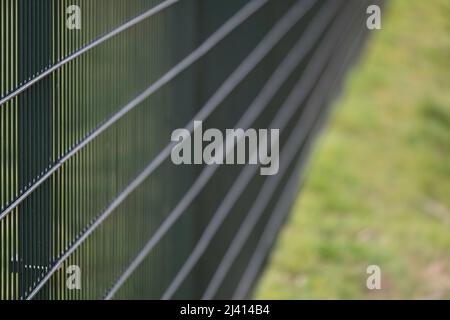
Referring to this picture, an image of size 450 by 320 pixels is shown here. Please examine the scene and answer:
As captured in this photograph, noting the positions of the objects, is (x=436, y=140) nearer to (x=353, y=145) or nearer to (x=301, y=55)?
(x=353, y=145)

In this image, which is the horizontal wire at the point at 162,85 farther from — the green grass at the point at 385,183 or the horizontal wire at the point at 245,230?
the green grass at the point at 385,183

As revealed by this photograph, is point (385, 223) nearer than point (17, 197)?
No

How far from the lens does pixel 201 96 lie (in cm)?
336

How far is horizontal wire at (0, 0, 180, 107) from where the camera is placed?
194 cm

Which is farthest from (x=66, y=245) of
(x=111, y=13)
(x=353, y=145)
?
(x=353, y=145)

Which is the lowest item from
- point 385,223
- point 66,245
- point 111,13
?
point 385,223

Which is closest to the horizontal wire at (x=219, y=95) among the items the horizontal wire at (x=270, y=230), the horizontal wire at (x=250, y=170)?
the horizontal wire at (x=250, y=170)

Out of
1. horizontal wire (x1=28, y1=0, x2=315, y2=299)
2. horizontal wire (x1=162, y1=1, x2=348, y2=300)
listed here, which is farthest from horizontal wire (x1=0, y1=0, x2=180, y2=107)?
horizontal wire (x1=162, y1=1, x2=348, y2=300)

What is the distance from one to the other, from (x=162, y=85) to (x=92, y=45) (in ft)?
2.02

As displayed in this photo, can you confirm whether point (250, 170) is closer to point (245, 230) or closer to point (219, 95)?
point (245, 230)

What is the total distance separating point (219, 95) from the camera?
3467 mm

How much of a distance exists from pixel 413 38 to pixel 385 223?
1990 millimetres

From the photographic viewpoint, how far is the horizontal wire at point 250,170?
327cm
